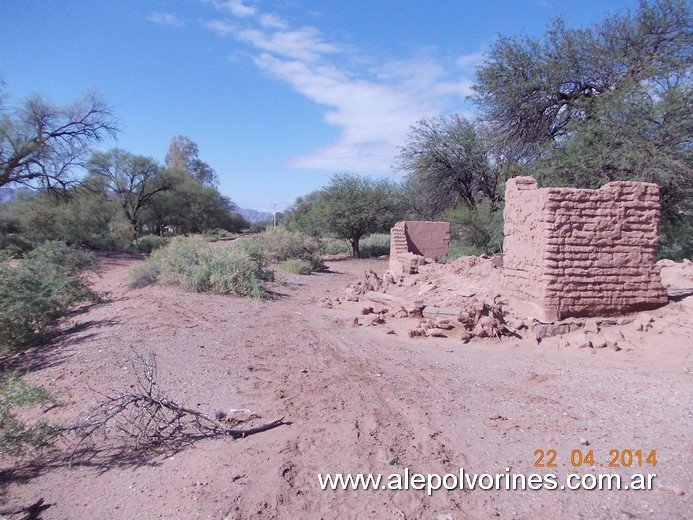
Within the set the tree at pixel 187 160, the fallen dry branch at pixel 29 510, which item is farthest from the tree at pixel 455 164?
the tree at pixel 187 160

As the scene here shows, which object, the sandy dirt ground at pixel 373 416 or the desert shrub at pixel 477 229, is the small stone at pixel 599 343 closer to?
the sandy dirt ground at pixel 373 416

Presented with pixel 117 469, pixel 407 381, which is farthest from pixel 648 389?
pixel 117 469

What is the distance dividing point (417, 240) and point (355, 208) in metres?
11.0

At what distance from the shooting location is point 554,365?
5.76 m

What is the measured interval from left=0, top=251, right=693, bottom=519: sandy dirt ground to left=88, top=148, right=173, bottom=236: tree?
2744cm

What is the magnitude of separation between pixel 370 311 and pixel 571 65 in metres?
11.3

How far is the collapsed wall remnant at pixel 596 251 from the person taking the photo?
22.1ft

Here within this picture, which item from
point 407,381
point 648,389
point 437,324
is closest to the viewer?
point 648,389

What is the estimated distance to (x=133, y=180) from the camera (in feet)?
109

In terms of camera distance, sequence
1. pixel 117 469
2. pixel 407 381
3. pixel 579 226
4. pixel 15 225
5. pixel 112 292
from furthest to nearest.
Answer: pixel 15 225
pixel 112 292
pixel 579 226
pixel 407 381
pixel 117 469

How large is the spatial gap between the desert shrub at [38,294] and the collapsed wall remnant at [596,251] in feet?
26.9

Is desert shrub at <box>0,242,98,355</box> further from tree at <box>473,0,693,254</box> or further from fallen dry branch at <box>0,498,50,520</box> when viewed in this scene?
tree at <box>473,0,693,254</box>

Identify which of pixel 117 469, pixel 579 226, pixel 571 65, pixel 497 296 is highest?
pixel 571 65

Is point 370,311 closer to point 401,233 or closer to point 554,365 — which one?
point 554,365
